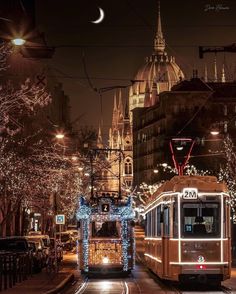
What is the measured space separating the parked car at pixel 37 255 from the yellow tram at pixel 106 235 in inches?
190

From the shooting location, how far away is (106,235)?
126 feet

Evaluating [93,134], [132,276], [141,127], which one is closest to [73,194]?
[93,134]

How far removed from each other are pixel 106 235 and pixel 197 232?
931 centimetres

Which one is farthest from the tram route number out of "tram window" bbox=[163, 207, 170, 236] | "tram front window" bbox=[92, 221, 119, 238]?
"tram window" bbox=[163, 207, 170, 236]

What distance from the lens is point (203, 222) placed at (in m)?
30.1

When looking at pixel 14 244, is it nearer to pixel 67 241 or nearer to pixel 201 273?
pixel 201 273

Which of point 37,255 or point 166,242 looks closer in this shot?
point 166,242

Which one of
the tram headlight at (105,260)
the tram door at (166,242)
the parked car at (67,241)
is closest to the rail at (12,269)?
the tram headlight at (105,260)

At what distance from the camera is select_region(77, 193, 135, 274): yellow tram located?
38.0 m

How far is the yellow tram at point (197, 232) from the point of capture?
97.1 feet

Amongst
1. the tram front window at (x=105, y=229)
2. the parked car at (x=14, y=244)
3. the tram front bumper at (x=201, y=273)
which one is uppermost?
the tram front window at (x=105, y=229)

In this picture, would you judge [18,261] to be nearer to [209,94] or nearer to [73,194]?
[73,194]

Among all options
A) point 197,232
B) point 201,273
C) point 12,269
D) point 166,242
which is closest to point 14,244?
point 12,269

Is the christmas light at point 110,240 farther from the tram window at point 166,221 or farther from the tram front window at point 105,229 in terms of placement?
the tram window at point 166,221
